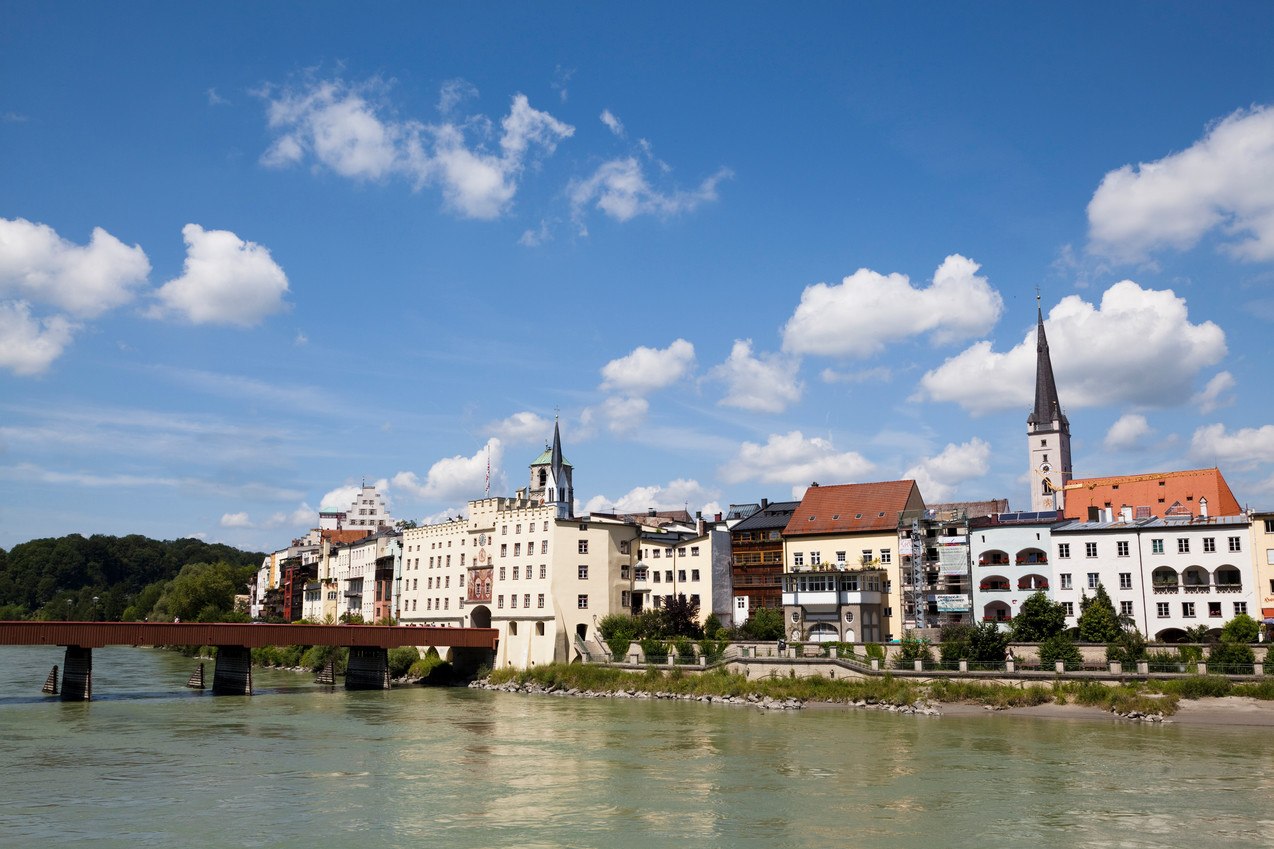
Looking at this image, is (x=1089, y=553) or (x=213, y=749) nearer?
(x=213, y=749)

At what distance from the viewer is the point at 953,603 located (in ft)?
247

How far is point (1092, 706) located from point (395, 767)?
36032 millimetres

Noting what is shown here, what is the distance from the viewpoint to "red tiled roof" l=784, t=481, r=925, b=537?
82438mm

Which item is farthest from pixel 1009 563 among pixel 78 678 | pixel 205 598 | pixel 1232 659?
pixel 205 598

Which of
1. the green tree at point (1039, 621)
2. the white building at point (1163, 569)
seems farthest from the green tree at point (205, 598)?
the white building at point (1163, 569)

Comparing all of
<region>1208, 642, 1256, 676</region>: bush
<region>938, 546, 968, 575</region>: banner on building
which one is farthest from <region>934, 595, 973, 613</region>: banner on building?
<region>1208, 642, 1256, 676</region>: bush

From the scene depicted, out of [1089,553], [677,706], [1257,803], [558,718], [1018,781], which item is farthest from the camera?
[1089,553]

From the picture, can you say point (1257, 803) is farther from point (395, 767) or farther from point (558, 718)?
point (558, 718)

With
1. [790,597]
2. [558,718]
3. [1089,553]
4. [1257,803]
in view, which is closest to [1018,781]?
[1257,803]

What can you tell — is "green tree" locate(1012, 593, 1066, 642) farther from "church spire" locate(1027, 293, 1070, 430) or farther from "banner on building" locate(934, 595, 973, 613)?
"church spire" locate(1027, 293, 1070, 430)

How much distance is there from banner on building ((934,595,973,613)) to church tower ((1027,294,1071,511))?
44795 millimetres

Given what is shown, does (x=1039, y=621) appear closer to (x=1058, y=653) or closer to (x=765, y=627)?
(x=1058, y=653)

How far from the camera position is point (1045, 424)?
384ft

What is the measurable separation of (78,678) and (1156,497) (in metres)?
74.4
